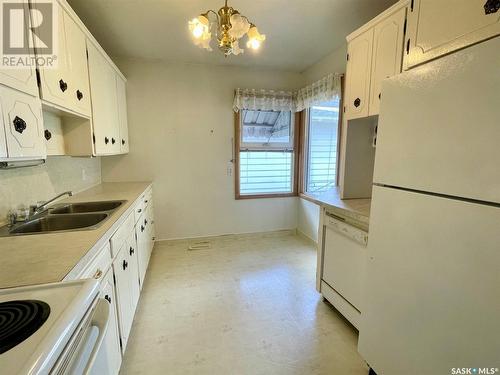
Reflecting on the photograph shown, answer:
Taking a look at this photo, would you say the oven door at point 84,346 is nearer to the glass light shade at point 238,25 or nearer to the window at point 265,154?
the glass light shade at point 238,25

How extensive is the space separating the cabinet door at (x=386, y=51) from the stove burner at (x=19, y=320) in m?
1.84

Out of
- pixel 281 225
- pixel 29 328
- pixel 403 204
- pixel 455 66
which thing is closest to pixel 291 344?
pixel 403 204

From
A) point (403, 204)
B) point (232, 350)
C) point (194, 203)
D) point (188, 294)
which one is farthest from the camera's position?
A: point (194, 203)

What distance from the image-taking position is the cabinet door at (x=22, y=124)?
1053mm

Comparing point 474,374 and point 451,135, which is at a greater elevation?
point 451,135

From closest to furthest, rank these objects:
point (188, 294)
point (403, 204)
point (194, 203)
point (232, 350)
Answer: point (403, 204) < point (232, 350) < point (188, 294) < point (194, 203)

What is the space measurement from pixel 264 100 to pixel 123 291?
2855 millimetres

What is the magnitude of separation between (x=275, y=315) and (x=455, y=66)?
1964mm

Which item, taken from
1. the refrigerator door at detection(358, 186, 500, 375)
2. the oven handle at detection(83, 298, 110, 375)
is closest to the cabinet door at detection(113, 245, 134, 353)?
the oven handle at detection(83, 298, 110, 375)

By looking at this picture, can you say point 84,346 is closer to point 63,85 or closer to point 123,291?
point 123,291

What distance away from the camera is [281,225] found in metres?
3.90

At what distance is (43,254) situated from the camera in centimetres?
99

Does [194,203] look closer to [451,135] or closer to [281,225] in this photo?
[281,225]

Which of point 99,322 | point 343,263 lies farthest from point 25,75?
point 343,263
